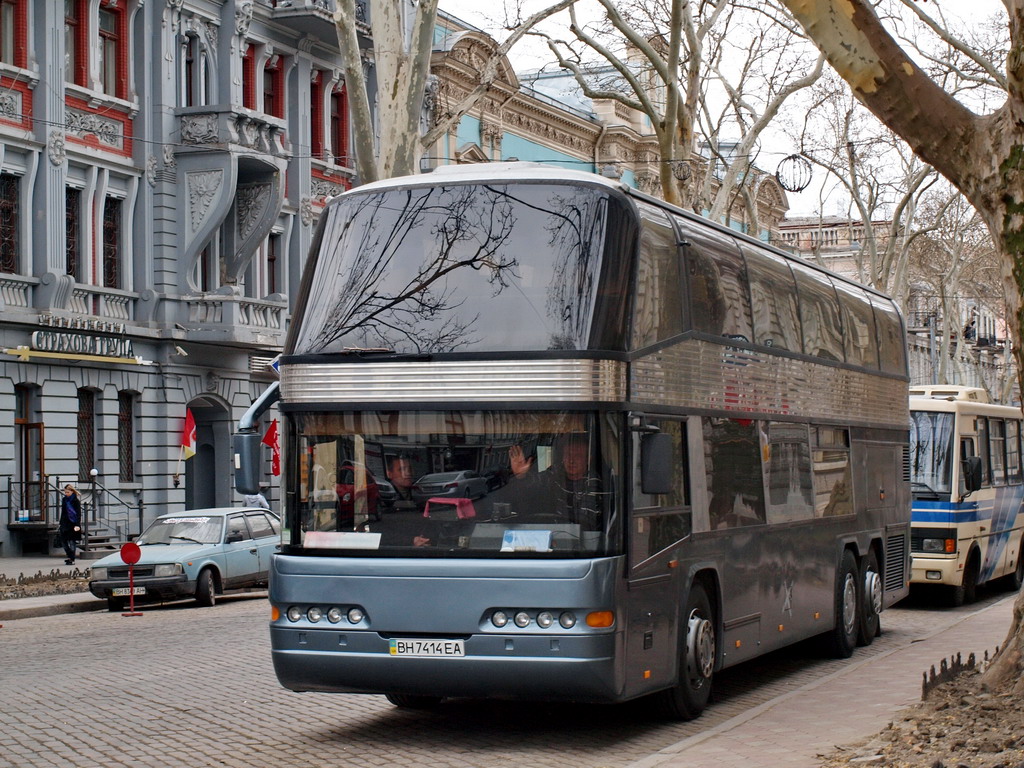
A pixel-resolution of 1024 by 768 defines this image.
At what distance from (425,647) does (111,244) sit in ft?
88.0

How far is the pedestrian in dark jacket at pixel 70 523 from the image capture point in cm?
3003

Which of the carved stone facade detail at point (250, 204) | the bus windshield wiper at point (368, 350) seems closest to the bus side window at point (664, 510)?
the bus windshield wiper at point (368, 350)

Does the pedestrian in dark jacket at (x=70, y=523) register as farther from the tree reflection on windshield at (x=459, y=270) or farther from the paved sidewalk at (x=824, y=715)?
the tree reflection on windshield at (x=459, y=270)

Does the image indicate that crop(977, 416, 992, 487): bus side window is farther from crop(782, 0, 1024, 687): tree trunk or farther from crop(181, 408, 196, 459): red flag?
crop(181, 408, 196, 459): red flag

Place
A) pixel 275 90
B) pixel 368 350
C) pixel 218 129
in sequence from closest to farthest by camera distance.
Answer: pixel 368 350 → pixel 218 129 → pixel 275 90

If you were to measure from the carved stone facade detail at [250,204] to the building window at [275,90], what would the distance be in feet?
10.8

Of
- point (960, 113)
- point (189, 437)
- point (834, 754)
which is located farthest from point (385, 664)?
point (189, 437)

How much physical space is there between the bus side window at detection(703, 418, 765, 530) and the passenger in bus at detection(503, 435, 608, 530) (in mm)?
2037

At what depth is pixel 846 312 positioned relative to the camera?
16219mm

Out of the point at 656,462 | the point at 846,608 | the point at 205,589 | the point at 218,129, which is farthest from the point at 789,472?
the point at 218,129

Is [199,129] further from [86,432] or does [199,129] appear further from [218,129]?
[86,432]

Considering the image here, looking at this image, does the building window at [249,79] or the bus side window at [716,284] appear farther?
the building window at [249,79]

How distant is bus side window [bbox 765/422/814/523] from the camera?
13227 mm

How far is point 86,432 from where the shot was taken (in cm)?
3372
